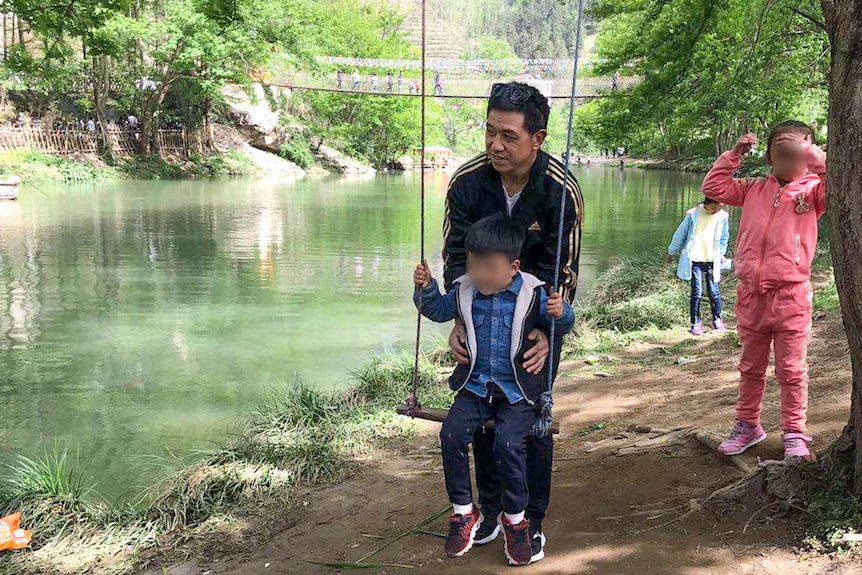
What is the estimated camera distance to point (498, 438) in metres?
2.88

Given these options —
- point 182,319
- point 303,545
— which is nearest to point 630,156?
point 182,319

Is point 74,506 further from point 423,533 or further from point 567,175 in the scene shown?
point 567,175

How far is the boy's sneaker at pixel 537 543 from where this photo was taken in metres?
3.01

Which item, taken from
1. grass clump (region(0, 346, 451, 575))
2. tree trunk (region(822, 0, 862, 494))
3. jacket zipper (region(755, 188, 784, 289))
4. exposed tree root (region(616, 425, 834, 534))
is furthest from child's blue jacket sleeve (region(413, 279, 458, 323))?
grass clump (region(0, 346, 451, 575))

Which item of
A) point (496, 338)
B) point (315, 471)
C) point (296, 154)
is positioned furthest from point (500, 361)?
point (296, 154)

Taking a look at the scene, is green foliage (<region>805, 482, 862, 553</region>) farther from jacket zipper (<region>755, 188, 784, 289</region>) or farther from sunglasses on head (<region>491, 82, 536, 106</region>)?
sunglasses on head (<region>491, 82, 536, 106</region>)

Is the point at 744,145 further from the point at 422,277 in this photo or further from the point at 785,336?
the point at 422,277

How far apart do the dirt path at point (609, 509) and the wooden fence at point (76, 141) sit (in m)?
29.8

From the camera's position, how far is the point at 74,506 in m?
4.43

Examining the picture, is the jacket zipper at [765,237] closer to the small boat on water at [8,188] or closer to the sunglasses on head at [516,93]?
the sunglasses on head at [516,93]

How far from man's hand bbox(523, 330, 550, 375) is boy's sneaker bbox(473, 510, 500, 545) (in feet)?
2.32

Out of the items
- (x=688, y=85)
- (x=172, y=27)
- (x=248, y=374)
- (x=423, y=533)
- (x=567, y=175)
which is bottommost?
(x=248, y=374)

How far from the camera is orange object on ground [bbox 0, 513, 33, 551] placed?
4043 millimetres

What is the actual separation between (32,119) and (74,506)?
33.4m
